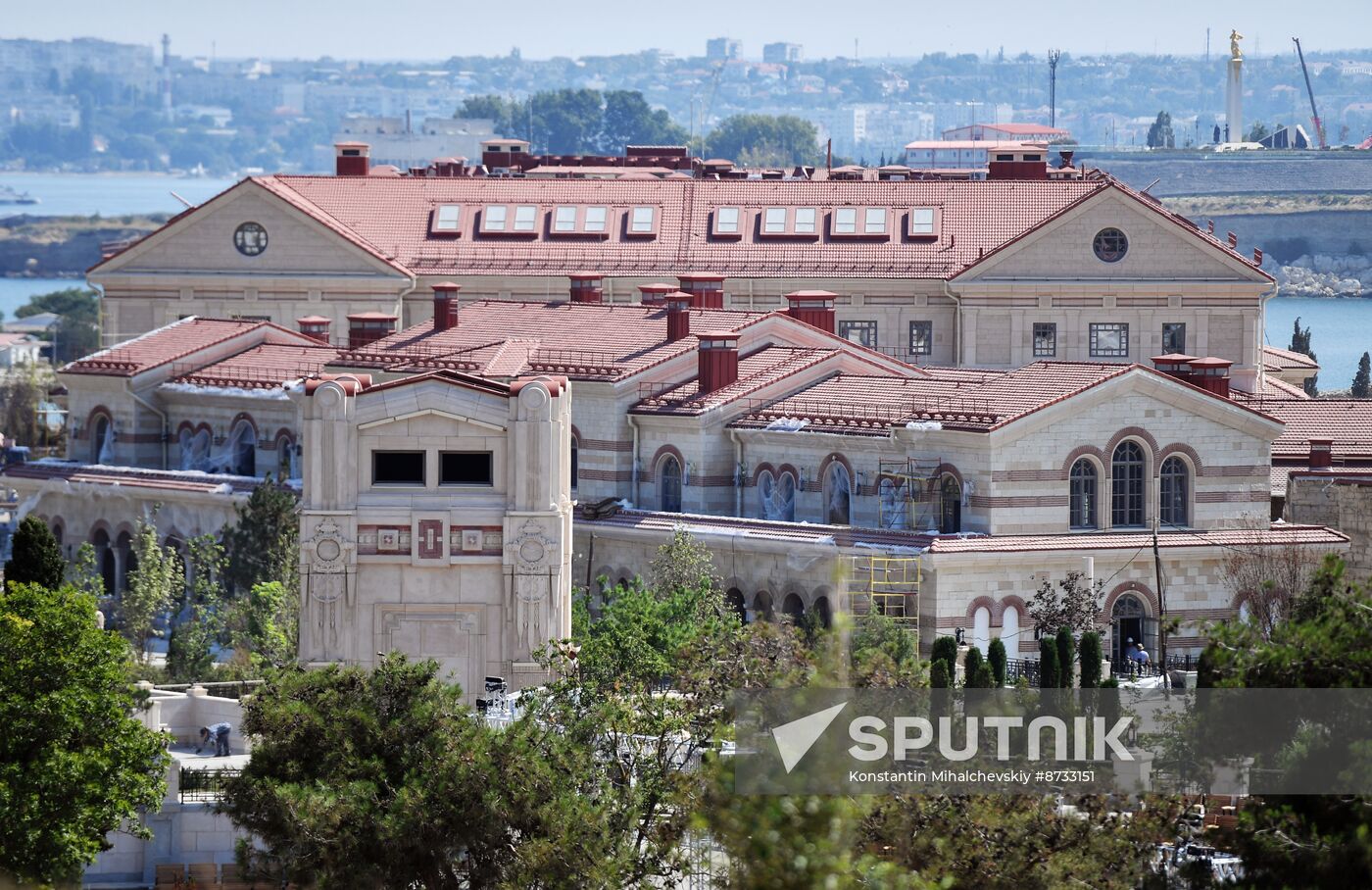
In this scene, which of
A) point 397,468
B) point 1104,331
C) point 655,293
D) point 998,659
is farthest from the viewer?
point 1104,331

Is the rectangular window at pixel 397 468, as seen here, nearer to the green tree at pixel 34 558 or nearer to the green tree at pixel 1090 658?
the green tree at pixel 34 558

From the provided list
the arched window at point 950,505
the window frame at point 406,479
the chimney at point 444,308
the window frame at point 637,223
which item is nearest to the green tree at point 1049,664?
the arched window at point 950,505

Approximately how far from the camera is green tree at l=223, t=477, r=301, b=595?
275ft

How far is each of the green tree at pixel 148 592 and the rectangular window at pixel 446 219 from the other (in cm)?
2743

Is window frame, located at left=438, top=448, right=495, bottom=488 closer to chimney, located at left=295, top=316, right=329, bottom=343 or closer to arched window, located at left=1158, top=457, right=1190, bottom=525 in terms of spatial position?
arched window, located at left=1158, top=457, right=1190, bottom=525

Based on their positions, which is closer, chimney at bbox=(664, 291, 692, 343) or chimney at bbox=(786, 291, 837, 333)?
chimney at bbox=(664, 291, 692, 343)

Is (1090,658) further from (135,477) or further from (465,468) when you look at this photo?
(135,477)

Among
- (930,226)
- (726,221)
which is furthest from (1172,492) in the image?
(726,221)

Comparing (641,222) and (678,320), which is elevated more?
(641,222)

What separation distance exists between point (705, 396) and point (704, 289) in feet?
43.2

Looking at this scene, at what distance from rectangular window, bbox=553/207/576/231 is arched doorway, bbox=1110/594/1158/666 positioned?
132ft

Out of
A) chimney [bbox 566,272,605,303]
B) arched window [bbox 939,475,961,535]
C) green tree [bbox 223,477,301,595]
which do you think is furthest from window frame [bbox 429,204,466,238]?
arched window [bbox 939,475,961,535]

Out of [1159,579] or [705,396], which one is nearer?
[1159,579]

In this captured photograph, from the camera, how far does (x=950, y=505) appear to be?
256 ft
